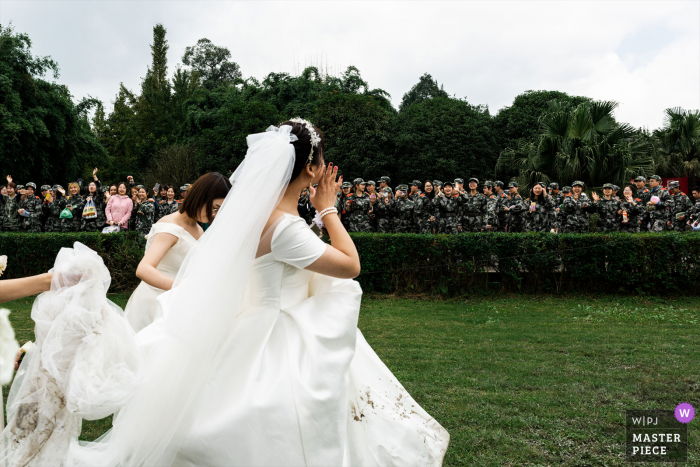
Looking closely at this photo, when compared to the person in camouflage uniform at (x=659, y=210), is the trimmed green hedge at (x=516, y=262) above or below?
below

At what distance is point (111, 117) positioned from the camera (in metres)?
54.3

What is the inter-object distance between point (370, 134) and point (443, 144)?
4799 mm

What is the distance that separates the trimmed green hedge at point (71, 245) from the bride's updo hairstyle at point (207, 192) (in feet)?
28.0

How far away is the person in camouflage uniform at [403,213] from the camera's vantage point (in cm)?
1559

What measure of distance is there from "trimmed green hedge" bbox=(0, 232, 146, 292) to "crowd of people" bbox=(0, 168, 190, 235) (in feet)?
9.33

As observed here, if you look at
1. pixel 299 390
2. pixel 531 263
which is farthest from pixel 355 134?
pixel 299 390

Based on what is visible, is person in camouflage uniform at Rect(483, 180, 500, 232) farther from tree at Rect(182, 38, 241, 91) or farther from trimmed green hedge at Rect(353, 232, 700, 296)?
tree at Rect(182, 38, 241, 91)

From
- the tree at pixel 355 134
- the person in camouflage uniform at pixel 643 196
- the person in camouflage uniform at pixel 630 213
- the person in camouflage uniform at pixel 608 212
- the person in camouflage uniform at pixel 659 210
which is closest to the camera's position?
the person in camouflage uniform at pixel 630 213

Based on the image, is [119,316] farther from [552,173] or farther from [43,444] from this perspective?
[552,173]

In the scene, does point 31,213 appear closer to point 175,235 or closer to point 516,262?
point 516,262

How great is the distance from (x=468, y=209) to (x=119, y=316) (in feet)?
44.7

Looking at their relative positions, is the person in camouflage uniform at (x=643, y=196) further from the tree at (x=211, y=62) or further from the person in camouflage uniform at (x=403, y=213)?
the tree at (x=211, y=62)

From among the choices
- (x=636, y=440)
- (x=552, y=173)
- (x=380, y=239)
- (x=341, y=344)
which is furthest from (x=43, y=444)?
(x=552, y=173)

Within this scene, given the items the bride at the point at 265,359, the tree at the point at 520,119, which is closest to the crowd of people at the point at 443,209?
the bride at the point at 265,359
